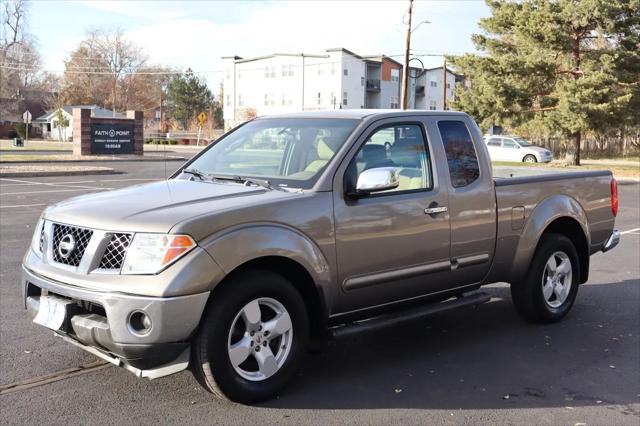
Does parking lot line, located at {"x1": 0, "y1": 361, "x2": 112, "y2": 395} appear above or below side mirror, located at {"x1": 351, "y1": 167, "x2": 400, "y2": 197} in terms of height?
below

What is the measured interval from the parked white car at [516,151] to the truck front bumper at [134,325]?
35.7 m

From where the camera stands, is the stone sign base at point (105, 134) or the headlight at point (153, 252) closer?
the headlight at point (153, 252)

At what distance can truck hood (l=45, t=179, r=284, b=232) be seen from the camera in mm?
3834

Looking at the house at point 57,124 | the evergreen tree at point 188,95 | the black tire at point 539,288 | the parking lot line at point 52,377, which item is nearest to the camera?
the parking lot line at point 52,377

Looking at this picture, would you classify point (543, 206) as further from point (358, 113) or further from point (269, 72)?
point (269, 72)

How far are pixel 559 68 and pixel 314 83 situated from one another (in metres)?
49.6

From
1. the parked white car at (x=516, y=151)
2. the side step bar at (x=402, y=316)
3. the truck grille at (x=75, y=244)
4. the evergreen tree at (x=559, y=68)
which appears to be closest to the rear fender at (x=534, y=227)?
the side step bar at (x=402, y=316)

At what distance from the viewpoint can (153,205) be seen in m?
4.09

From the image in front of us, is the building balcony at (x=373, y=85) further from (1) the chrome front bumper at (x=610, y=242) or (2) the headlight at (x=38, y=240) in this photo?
(2) the headlight at (x=38, y=240)

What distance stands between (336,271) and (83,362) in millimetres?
1989

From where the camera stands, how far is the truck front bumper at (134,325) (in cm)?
366

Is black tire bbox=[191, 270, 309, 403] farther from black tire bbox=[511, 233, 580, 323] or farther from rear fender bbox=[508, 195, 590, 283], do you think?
black tire bbox=[511, 233, 580, 323]

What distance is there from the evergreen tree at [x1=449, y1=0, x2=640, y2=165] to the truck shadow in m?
27.5

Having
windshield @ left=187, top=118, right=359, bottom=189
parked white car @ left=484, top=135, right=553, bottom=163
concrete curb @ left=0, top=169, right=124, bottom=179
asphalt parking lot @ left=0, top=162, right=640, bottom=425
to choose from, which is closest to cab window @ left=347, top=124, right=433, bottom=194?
windshield @ left=187, top=118, right=359, bottom=189
